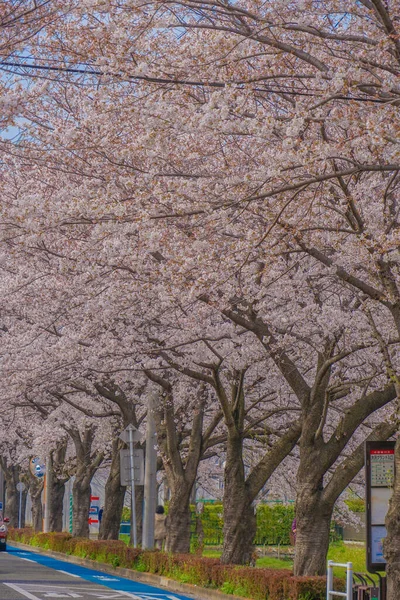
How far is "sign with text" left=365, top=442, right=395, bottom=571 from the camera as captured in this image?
12651 millimetres

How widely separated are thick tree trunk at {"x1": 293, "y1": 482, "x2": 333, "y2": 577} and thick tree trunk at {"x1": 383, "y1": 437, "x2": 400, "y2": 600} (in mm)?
3887

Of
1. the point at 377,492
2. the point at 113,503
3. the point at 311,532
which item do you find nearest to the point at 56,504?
the point at 113,503

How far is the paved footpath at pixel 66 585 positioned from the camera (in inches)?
655

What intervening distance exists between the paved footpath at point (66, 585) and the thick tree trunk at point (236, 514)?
4.86 ft

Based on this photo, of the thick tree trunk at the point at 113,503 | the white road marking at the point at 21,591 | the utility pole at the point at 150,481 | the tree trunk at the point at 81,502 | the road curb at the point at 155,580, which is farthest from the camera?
the tree trunk at the point at 81,502

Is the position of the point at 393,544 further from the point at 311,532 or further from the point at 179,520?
the point at 179,520

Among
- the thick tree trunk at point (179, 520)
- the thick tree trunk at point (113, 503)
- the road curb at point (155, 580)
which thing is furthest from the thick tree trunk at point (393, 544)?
the thick tree trunk at point (113, 503)

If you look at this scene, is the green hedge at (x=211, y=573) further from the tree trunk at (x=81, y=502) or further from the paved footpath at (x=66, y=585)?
the tree trunk at (x=81, y=502)

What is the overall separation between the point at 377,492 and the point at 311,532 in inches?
123

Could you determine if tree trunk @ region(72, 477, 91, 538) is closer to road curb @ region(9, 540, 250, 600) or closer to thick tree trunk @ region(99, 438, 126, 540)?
road curb @ region(9, 540, 250, 600)

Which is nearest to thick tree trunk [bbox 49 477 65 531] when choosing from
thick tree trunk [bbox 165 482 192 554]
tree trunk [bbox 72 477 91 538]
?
tree trunk [bbox 72 477 91 538]

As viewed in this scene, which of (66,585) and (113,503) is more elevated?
(113,503)

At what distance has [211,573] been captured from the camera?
1784 centimetres

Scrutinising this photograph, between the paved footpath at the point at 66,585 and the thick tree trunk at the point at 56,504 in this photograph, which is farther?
the thick tree trunk at the point at 56,504
